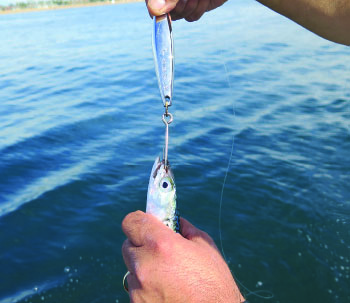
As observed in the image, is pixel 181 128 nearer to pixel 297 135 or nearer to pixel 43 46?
pixel 297 135

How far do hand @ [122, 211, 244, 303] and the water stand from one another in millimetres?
2553

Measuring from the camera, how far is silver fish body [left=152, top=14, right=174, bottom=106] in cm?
215

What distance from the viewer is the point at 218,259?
2062 millimetres

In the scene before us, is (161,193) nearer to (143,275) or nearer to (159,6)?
(143,275)

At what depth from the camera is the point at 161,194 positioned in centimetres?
221

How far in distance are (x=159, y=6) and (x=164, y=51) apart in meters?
0.31

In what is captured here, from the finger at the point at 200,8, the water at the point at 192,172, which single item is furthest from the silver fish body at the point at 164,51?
the water at the point at 192,172

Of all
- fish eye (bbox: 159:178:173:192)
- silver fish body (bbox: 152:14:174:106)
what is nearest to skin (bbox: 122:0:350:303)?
silver fish body (bbox: 152:14:174:106)

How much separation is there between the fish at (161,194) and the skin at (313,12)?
1.40 m

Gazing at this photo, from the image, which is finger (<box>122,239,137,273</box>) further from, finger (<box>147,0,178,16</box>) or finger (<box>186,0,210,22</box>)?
finger (<box>186,0,210,22</box>)

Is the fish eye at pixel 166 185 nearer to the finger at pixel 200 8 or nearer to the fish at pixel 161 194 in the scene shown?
the fish at pixel 161 194

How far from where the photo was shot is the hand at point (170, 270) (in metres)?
1.81

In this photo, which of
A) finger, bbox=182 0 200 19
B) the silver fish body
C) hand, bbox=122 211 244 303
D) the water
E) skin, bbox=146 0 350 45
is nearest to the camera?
hand, bbox=122 211 244 303

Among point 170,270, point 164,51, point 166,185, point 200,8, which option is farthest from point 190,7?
point 170,270
